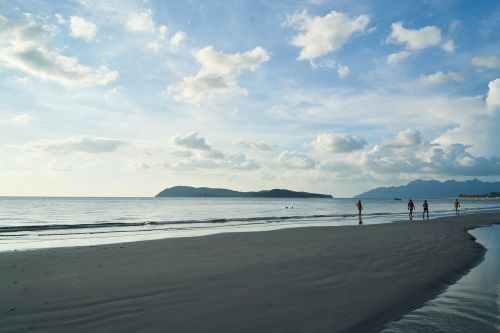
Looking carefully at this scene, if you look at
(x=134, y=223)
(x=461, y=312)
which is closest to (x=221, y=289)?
(x=461, y=312)

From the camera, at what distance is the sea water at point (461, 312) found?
5.97 metres

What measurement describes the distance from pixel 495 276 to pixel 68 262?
13.8 metres

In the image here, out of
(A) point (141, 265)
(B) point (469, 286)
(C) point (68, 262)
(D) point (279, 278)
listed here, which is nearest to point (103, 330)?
(D) point (279, 278)

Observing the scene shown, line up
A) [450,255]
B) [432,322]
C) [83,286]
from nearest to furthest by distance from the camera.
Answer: [432,322] → [83,286] → [450,255]

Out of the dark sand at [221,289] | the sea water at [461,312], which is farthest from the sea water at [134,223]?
the sea water at [461,312]

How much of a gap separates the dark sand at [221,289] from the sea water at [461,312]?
334mm

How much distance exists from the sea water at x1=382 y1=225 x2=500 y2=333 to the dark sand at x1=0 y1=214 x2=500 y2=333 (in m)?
0.33

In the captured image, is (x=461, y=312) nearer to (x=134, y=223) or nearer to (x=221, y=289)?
(x=221, y=289)

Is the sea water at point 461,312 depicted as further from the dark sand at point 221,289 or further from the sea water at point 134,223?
the sea water at point 134,223

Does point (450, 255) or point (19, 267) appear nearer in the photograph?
point (19, 267)

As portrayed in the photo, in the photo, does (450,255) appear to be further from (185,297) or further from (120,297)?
(120,297)

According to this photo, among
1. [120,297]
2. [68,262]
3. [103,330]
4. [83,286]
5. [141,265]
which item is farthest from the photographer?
[68,262]

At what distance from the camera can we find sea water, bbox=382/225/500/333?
597 centimetres

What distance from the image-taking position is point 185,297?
754cm
